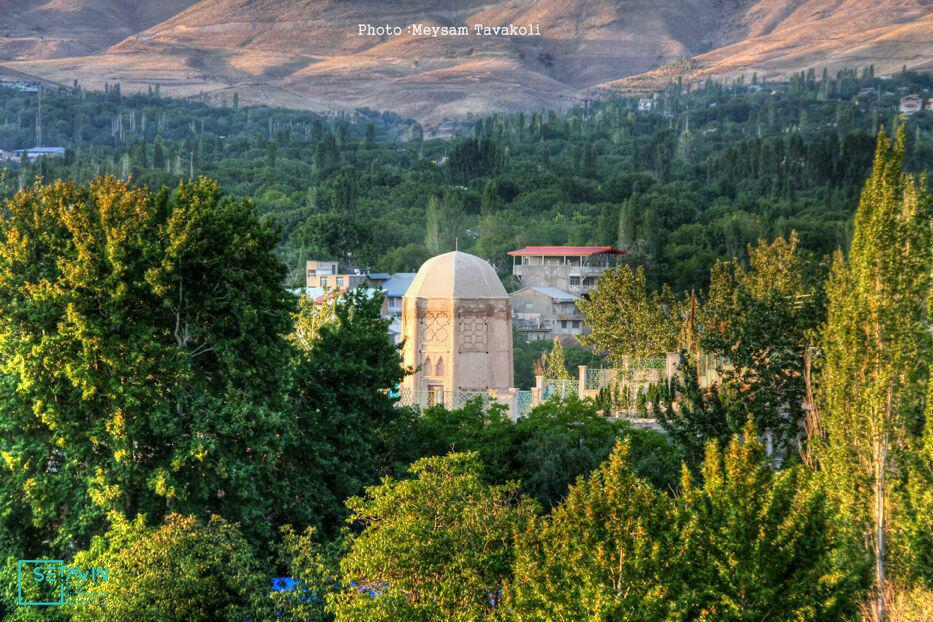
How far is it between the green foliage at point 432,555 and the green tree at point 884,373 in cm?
384

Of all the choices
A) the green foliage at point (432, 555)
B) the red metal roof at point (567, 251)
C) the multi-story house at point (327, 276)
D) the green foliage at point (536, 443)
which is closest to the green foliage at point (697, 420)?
the green foliage at point (536, 443)

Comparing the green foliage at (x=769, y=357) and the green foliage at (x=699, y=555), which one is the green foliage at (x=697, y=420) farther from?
the green foliage at (x=699, y=555)

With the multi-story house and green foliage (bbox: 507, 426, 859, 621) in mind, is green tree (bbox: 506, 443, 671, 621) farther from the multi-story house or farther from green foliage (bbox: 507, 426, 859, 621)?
the multi-story house

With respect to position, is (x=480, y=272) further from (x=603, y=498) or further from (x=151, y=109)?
(x=151, y=109)

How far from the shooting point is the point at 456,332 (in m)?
27.9

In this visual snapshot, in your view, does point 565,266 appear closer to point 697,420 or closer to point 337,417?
point 337,417

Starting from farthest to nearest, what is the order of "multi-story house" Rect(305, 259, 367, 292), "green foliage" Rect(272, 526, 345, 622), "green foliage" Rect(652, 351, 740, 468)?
"multi-story house" Rect(305, 259, 367, 292)
"green foliage" Rect(652, 351, 740, 468)
"green foliage" Rect(272, 526, 345, 622)

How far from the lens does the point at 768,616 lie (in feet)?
42.3

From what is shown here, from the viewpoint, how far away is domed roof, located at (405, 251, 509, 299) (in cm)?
2791

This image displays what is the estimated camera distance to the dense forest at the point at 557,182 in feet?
229

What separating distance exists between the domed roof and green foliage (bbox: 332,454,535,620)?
11219mm

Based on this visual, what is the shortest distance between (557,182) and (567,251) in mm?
23133

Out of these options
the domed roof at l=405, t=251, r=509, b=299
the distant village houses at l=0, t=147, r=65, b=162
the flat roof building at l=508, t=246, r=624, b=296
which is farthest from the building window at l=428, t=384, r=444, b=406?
the distant village houses at l=0, t=147, r=65, b=162

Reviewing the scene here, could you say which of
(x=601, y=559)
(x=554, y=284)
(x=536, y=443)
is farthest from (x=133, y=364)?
(x=554, y=284)
